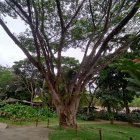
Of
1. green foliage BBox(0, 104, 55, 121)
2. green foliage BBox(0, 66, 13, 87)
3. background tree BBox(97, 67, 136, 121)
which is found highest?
green foliage BBox(0, 66, 13, 87)

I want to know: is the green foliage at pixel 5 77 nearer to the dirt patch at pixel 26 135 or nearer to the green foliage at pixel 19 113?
the green foliage at pixel 19 113

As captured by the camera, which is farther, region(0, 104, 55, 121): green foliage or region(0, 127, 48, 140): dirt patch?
region(0, 104, 55, 121): green foliage

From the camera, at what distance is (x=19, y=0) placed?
14.6 metres

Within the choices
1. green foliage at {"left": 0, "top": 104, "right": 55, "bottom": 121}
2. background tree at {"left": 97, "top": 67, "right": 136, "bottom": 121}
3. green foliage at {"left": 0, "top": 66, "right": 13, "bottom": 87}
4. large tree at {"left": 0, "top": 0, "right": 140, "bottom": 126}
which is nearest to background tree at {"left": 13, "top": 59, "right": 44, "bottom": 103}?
green foliage at {"left": 0, "top": 66, "right": 13, "bottom": 87}

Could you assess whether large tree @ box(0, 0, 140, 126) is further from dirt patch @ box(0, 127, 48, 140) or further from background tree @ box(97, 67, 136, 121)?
background tree @ box(97, 67, 136, 121)

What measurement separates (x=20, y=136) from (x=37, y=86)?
2467 cm

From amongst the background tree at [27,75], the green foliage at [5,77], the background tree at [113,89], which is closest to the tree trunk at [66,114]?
the background tree at [113,89]

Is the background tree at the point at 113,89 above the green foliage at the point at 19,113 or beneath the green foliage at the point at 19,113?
above

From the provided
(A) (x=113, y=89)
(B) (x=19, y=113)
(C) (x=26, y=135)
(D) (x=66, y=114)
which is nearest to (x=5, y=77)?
(B) (x=19, y=113)

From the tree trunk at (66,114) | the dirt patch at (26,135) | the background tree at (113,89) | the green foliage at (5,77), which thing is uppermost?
the green foliage at (5,77)

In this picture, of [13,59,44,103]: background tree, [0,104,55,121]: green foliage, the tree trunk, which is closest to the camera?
the tree trunk

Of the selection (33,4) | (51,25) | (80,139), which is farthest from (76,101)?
(33,4)

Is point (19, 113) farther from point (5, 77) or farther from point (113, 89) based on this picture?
point (5, 77)

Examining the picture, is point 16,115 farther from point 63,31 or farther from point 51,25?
point 63,31
